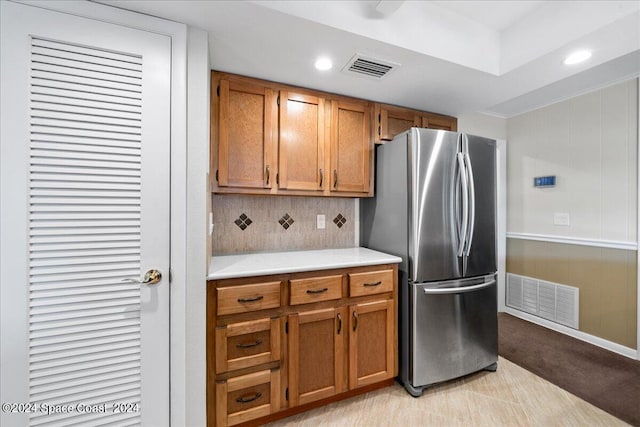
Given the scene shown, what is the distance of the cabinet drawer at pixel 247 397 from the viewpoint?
1.52 meters

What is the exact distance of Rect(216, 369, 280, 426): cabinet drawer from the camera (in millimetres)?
1521

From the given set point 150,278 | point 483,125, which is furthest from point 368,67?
point 483,125

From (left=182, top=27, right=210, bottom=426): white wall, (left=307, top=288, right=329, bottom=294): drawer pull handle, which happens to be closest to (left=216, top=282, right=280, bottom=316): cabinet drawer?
(left=182, top=27, right=210, bottom=426): white wall

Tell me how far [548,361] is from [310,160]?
106 inches

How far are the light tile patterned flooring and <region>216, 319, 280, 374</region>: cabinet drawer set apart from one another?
0.48 m

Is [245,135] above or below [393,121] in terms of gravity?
below

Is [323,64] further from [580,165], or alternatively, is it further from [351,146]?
[580,165]

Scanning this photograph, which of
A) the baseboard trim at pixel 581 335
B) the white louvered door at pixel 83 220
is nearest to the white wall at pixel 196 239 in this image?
the white louvered door at pixel 83 220

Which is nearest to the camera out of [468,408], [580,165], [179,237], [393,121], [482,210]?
[179,237]

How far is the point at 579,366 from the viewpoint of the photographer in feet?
7.44

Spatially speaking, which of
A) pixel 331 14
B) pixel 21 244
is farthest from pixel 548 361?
pixel 21 244

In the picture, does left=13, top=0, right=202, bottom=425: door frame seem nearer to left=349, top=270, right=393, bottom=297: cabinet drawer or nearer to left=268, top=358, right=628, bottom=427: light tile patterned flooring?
left=268, top=358, right=628, bottom=427: light tile patterned flooring

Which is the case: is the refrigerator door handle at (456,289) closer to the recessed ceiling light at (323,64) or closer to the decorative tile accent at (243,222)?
the decorative tile accent at (243,222)

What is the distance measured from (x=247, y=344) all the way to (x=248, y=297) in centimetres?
28
